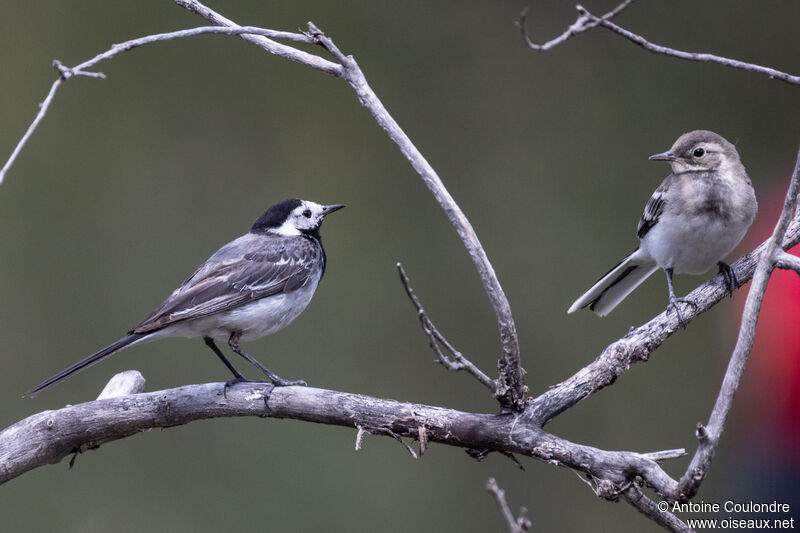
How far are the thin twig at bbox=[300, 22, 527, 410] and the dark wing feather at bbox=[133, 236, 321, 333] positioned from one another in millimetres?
995

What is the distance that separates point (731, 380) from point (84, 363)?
1.59 meters

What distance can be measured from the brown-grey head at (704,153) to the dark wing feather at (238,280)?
1.20 m

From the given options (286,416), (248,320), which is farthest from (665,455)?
(248,320)

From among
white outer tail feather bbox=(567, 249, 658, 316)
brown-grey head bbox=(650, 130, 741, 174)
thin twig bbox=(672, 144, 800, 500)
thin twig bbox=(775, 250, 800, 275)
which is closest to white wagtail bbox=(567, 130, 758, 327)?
brown-grey head bbox=(650, 130, 741, 174)

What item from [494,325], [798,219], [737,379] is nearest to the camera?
[737,379]

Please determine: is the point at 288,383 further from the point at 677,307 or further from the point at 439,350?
the point at 677,307

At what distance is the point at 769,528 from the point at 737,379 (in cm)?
144

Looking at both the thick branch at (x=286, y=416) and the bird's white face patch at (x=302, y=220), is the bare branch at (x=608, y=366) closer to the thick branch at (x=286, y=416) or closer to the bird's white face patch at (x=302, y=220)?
the thick branch at (x=286, y=416)

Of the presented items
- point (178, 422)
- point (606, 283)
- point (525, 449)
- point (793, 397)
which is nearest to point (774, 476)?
point (793, 397)

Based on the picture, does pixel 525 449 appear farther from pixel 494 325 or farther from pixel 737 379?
pixel 494 325

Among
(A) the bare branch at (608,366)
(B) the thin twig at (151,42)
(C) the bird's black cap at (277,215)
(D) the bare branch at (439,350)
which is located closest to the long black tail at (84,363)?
(B) the thin twig at (151,42)

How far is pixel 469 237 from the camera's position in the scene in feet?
6.01

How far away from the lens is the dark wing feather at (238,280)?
259 cm

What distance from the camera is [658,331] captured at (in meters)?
2.18
